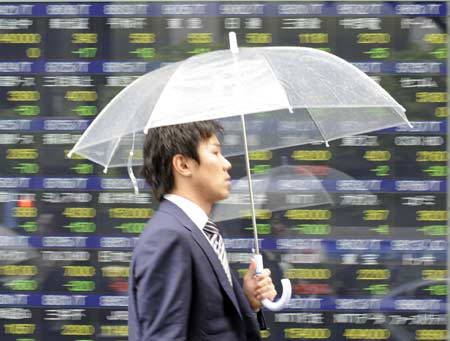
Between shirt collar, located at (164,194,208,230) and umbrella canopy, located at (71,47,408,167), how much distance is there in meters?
0.23

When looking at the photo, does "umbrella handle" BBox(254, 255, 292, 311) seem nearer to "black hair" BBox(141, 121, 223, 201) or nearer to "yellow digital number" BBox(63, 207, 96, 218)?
"black hair" BBox(141, 121, 223, 201)

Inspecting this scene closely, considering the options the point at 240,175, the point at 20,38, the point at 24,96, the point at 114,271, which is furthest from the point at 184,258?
the point at 20,38

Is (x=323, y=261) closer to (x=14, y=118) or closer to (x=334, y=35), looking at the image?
(x=334, y=35)

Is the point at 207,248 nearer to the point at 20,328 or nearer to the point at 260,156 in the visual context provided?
the point at 260,156

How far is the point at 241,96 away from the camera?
8.25 feet

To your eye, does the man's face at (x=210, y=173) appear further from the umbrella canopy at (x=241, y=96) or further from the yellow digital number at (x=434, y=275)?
the yellow digital number at (x=434, y=275)

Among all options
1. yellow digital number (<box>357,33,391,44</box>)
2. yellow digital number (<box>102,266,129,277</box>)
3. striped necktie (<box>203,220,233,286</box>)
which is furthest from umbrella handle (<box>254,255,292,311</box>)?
yellow digital number (<box>357,33,391,44</box>)

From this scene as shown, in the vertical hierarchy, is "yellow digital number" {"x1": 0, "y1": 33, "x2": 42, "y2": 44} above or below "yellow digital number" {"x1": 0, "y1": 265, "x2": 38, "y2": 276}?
above

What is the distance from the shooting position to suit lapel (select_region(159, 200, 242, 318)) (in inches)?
98.6

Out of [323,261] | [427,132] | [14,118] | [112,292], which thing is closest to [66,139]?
[14,118]

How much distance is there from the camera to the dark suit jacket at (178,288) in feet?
7.81

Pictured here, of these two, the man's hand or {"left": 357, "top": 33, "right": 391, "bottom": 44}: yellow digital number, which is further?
{"left": 357, "top": 33, "right": 391, "bottom": 44}: yellow digital number

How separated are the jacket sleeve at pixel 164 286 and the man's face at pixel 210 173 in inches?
8.2

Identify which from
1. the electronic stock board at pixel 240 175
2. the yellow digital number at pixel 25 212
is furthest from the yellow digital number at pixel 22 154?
the yellow digital number at pixel 25 212
